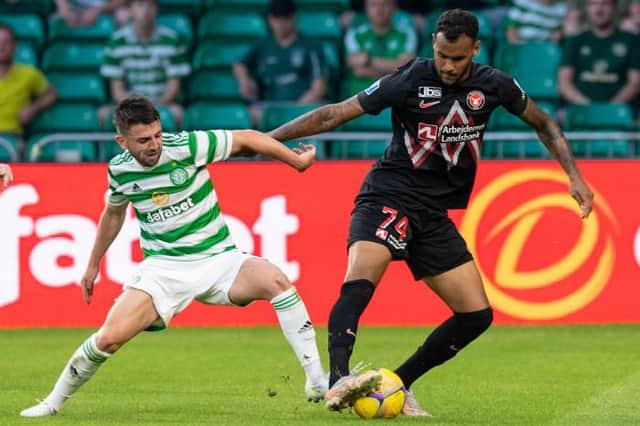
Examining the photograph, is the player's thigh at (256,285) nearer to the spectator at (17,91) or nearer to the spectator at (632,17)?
the spectator at (17,91)

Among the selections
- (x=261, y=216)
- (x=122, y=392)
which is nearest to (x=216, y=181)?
(x=261, y=216)

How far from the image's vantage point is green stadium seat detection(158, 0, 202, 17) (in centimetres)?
1630

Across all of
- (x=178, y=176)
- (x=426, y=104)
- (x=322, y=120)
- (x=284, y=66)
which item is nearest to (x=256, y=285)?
(x=178, y=176)

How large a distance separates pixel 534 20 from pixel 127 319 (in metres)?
8.63

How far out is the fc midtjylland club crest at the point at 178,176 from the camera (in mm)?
7754

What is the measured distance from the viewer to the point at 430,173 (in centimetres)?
786

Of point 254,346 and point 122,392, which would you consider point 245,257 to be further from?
point 254,346

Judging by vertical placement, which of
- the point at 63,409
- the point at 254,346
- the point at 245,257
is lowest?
the point at 254,346

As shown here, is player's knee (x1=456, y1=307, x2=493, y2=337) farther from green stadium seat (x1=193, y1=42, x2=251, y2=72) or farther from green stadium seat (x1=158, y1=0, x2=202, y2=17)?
green stadium seat (x1=158, y1=0, x2=202, y2=17)

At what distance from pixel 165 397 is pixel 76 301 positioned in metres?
4.19

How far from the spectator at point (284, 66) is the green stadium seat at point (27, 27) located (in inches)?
97.5

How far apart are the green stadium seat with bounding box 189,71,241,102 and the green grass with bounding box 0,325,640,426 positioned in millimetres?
3509

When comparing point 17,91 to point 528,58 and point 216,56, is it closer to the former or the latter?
point 216,56

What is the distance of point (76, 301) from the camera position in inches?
499
